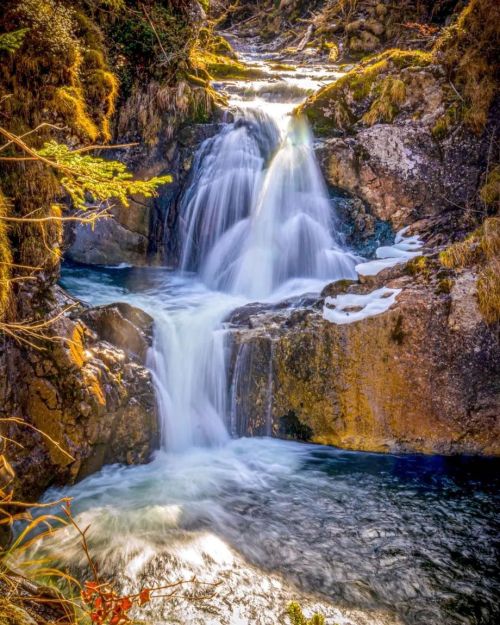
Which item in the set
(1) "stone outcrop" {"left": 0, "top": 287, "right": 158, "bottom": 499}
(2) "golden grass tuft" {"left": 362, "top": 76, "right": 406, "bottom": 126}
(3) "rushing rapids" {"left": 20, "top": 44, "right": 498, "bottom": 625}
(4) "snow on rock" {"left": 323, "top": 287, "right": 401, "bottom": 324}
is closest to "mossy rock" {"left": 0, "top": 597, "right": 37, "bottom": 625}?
(3) "rushing rapids" {"left": 20, "top": 44, "right": 498, "bottom": 625}

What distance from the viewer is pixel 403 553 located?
3.62 meters

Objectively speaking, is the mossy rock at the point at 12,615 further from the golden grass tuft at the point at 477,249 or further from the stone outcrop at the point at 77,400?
the golden grass tuft at the point at 477,249

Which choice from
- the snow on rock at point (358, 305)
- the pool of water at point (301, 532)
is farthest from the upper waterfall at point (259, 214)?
the pool of water at point (301, 532)

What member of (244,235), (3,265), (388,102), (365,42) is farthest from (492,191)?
(365,42)

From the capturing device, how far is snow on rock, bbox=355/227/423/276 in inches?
239

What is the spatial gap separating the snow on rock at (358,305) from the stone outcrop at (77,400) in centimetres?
251

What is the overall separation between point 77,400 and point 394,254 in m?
5.16

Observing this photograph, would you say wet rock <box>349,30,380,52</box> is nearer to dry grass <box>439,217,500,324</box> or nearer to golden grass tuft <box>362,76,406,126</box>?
golden grass tuft <box>362,76,406,126</box>

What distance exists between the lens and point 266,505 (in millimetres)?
4344

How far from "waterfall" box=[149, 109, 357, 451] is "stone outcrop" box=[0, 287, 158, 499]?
61 centimetres

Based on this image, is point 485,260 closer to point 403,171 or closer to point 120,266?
point 403,171

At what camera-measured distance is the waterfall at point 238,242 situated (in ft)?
19.1

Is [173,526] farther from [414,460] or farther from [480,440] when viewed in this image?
[480,440]

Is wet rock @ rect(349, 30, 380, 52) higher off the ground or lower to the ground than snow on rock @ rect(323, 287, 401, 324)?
higher
